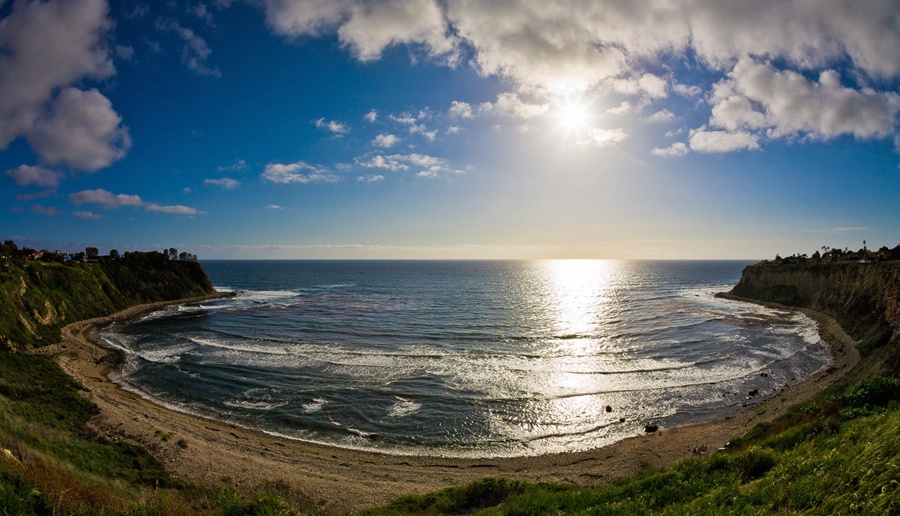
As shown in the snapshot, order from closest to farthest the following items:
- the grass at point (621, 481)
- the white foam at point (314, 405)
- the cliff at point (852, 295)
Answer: the grass at point (621, 481) → the white foam at point (314, 405) → the cliff at point (852, 295)

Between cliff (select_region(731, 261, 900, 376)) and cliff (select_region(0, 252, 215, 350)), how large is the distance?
8607 centimetres

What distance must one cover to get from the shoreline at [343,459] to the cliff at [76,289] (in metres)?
27.0

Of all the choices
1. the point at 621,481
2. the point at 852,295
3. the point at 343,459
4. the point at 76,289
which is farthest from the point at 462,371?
the point at 76,289

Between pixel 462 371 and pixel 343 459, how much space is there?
18.1 meters

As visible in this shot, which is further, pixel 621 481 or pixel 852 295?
pixel 852 295

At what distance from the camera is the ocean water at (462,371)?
29.9 metres

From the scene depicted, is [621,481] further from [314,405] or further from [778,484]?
[314,405]

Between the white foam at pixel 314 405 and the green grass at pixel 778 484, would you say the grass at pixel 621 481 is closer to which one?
the green grass at pixel 778 484

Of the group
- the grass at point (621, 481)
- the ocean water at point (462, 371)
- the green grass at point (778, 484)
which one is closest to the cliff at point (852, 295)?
the ocean water at point (462, 371)

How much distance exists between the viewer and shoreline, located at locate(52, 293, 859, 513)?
2152 centimetres

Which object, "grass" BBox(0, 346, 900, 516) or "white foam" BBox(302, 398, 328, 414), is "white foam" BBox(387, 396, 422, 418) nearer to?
"white foam" BBox(302, 398, 328, 414)

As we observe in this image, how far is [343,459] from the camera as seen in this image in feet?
83.7

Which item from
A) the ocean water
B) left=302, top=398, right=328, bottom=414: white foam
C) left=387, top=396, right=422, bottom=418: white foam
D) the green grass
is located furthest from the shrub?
left=302, top=398, right=328, bottom=414: white foam

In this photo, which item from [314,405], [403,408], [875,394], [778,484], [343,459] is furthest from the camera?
[314,405]
